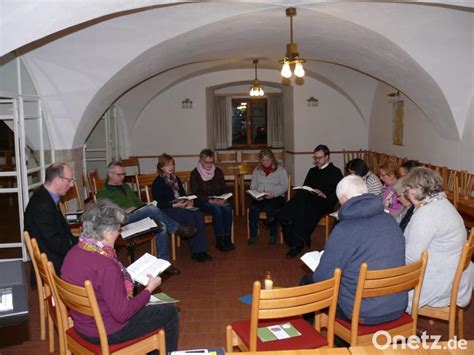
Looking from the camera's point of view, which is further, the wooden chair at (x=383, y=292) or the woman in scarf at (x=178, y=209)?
the woman in scarf at (x=178, y=209)

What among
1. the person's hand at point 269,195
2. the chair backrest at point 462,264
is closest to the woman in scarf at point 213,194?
the person's hand at point 269,195

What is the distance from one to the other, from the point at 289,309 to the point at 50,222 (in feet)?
6.82

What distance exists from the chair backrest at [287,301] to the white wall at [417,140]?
188 inches

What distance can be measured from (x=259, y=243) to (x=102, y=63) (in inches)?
123

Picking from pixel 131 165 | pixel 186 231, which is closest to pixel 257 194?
pixel 186 231

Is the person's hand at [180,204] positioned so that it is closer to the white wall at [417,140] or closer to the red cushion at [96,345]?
the red cushion at [96,345]

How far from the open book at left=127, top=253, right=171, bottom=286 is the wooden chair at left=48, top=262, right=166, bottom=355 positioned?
0.39 meters

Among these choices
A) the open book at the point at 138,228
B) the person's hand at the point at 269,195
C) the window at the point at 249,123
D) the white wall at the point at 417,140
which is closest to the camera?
the open book at the point at 138,228

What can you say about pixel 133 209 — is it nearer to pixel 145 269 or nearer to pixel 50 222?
pixel 50 222

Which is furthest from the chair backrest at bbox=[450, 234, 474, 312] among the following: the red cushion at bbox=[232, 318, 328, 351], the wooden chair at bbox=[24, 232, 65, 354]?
the wooden chair at bbox=[24, 232, 65, 354]

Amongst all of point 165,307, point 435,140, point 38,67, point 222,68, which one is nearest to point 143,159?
point 222,68

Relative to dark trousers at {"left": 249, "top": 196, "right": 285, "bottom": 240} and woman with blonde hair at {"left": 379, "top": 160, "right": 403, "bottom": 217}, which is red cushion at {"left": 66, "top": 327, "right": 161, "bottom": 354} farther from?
dark trousers at {"left": 249, "top": 196, "right": 285, "bottom": 240}

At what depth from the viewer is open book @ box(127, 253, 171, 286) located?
3002mm

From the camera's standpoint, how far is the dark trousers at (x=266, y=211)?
6.41 meters
